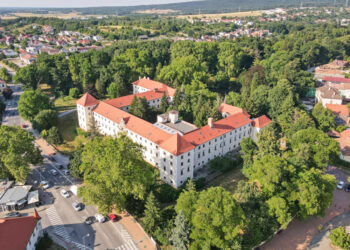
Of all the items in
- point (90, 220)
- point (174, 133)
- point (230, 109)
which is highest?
point (230, 109)

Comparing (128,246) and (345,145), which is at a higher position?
(345,145)

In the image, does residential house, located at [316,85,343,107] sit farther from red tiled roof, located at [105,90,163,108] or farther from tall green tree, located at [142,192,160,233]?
tall green tree, located at [142,192,160,233]

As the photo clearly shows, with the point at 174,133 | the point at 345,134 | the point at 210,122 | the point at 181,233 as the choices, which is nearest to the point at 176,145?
the point at 174,133

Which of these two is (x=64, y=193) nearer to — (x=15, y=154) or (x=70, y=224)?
(x=70, y=224)

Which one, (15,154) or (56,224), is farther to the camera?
(15,154)

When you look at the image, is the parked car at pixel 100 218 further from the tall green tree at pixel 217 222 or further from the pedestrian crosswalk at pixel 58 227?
the tall green tree at pixel 217 222

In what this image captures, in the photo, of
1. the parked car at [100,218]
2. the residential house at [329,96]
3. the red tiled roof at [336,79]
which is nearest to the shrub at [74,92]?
the parked car at [100,218]

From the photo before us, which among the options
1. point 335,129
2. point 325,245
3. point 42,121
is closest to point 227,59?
point 335,129

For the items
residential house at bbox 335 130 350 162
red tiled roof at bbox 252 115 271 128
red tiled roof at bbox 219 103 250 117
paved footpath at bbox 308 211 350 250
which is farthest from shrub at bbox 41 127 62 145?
residential house at bbox 335 130 350 162
